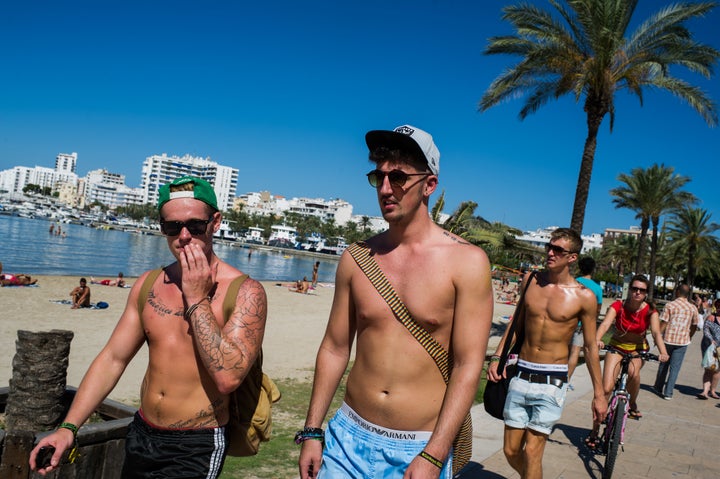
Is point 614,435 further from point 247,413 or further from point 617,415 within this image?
point 247,413

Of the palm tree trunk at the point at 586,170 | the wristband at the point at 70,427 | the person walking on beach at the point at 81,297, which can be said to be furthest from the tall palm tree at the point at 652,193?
the wristband at the point at 70,427

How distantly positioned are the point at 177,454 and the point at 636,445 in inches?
255

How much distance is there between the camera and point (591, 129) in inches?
628

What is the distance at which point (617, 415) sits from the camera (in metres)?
6.16

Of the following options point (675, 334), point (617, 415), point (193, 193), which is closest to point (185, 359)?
point (193, 193)

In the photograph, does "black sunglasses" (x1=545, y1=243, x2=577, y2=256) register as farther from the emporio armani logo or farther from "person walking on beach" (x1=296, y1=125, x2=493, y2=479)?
the emporio armani logo

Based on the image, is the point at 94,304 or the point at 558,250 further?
the point at 94,304

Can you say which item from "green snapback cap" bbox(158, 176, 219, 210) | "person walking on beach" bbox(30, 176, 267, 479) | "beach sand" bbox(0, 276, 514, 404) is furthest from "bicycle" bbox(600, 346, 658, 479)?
"beach sand" bbox(0, 276, 514, 404)

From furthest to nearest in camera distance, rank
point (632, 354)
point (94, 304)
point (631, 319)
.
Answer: point (94, 304) → point (631, 319) → point (632, 354)

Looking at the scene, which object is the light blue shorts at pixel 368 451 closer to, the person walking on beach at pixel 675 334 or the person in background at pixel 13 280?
the person walking on beach at pixel 675 334

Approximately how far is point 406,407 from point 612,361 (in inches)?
214

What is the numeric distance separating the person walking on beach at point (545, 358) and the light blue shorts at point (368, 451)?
7.99 feet

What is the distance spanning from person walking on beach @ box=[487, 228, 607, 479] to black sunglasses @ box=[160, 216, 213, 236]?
2.96 metres

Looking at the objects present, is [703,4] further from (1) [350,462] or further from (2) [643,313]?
(1) [350,462]
